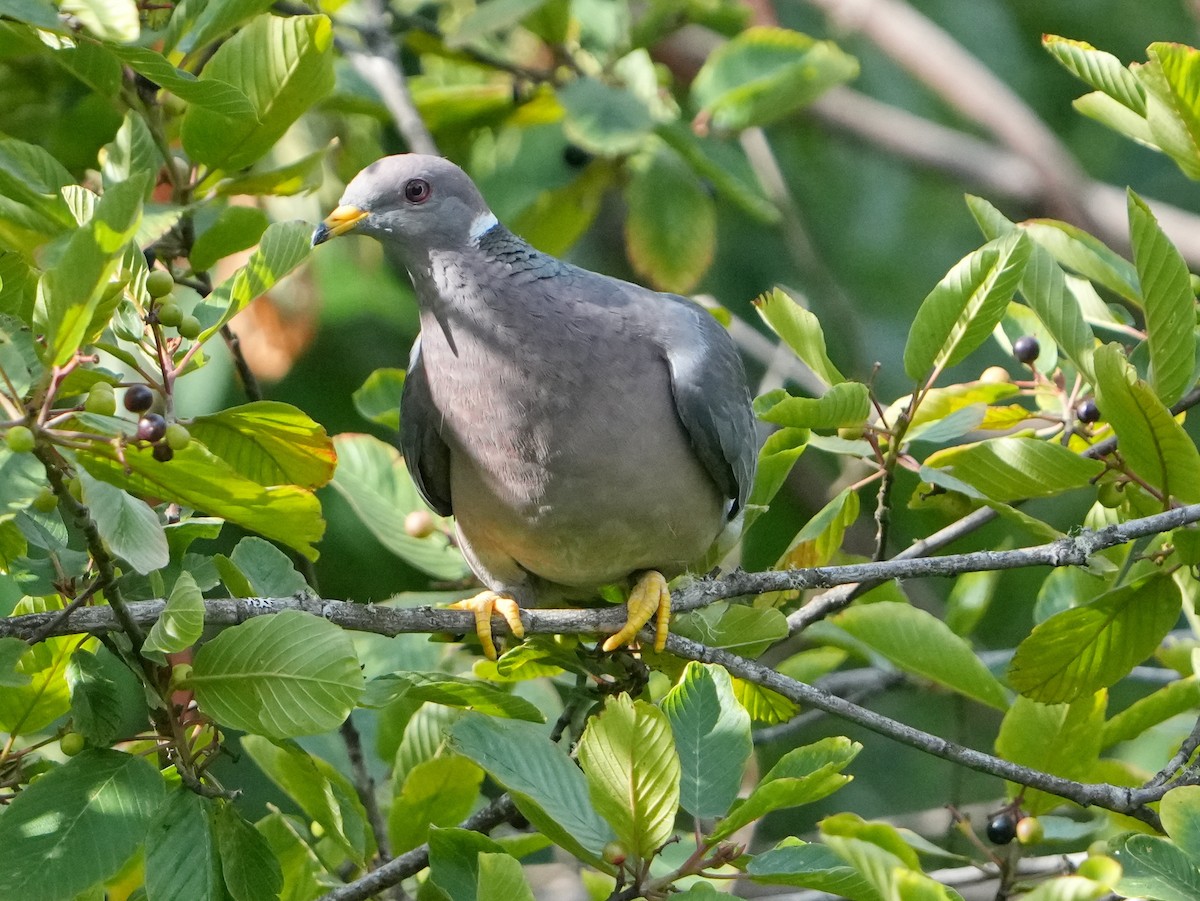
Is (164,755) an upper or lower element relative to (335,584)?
upper

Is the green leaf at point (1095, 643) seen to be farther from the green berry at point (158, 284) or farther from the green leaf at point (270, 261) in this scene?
the green berry at point (158, 284)

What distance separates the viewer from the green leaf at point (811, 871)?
2.50m

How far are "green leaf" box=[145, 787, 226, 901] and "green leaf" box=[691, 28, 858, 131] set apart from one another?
3.39 metres

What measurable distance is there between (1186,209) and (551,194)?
5.45 meters

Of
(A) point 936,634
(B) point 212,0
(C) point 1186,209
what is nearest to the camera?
(B) point 212,0

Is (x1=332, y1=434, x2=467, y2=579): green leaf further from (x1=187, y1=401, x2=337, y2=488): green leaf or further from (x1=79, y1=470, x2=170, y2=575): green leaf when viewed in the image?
(x1=79, y1=470, x2=170, y2=575): green leaf

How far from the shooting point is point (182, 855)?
2.57m

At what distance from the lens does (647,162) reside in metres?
5.44

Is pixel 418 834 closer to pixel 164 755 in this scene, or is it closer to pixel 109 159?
pixel 164 755

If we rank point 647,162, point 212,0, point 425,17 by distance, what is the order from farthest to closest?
point 425,17 → point 647,162 → point 212,0

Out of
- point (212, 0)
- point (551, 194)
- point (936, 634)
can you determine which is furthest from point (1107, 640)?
point (551, 194)

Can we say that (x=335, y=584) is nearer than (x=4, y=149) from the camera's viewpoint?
No

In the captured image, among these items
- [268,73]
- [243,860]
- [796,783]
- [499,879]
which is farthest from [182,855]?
[268,73]

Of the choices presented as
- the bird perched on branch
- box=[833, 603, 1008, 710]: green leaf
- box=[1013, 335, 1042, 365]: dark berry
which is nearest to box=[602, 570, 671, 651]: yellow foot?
the bird perched on branch
